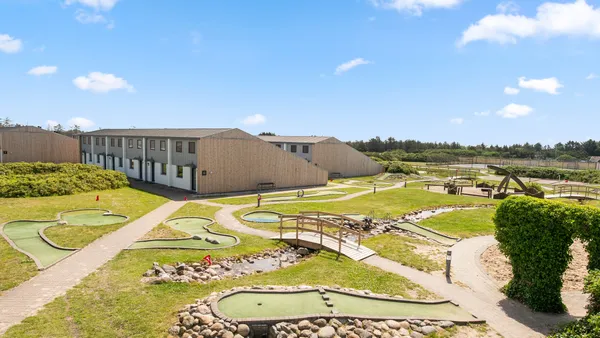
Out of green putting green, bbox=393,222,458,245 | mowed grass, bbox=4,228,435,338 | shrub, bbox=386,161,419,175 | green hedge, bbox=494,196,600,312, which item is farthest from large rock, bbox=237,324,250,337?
shrub, bbox=386,161,419,175

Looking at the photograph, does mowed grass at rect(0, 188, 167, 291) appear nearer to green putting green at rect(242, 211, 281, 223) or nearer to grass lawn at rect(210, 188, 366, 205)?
grass lawn at rect(210, 188, 366, 205)

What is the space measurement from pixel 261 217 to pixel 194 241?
6461 millimetres

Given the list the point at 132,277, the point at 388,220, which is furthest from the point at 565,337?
the point at 388,220

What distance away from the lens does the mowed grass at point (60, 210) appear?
12711 mm

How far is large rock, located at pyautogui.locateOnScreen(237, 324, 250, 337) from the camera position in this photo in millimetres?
8938

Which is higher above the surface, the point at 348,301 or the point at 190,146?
the point at 190,146

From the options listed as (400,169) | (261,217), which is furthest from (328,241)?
(400,169)

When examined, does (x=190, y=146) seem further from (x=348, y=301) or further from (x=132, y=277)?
(x=348, y=301)

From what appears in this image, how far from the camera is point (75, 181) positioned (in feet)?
94.2

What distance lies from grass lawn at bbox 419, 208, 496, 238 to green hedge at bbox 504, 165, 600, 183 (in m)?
36.5

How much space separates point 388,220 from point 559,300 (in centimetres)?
1261

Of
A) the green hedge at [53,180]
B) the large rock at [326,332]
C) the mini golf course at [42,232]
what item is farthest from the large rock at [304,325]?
the green hedge at [53,180]

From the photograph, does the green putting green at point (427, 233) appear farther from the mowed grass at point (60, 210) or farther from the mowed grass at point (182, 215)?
the mowed grass at point (60, 210)

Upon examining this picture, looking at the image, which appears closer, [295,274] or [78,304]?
[78,304]
